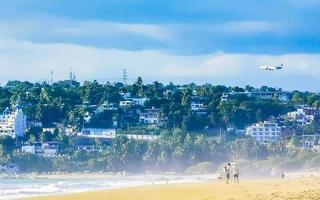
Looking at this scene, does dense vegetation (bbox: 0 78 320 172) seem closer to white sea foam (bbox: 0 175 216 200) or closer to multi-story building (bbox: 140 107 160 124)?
multi-story building (bbox: 140 107 160 124)

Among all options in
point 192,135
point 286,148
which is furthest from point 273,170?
point 192,135

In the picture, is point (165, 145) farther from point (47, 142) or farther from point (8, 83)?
point (8, 83)

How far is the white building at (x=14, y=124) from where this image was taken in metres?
122

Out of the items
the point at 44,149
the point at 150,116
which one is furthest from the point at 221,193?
the point at 150,116

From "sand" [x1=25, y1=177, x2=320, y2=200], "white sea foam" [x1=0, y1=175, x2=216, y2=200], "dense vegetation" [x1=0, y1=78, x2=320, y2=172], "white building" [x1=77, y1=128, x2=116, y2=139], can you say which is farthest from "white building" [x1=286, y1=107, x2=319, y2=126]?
"sand" [x1=25, y1=177, x2=320, y2=200]

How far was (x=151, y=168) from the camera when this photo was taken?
10156cm

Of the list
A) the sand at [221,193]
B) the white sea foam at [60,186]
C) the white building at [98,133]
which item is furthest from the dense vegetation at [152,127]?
the sand at [221,193]

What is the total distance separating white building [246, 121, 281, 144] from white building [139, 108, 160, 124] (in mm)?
16787

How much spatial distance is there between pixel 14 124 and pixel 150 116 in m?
21.4

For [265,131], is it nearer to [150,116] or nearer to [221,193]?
[150,116]

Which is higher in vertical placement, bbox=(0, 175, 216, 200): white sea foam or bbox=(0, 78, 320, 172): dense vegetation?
bbox=(0, 78, 320, 172): dense vegetation

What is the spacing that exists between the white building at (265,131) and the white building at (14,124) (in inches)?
1362

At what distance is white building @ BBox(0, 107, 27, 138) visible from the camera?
12219 cm

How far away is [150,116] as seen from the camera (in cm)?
12838
